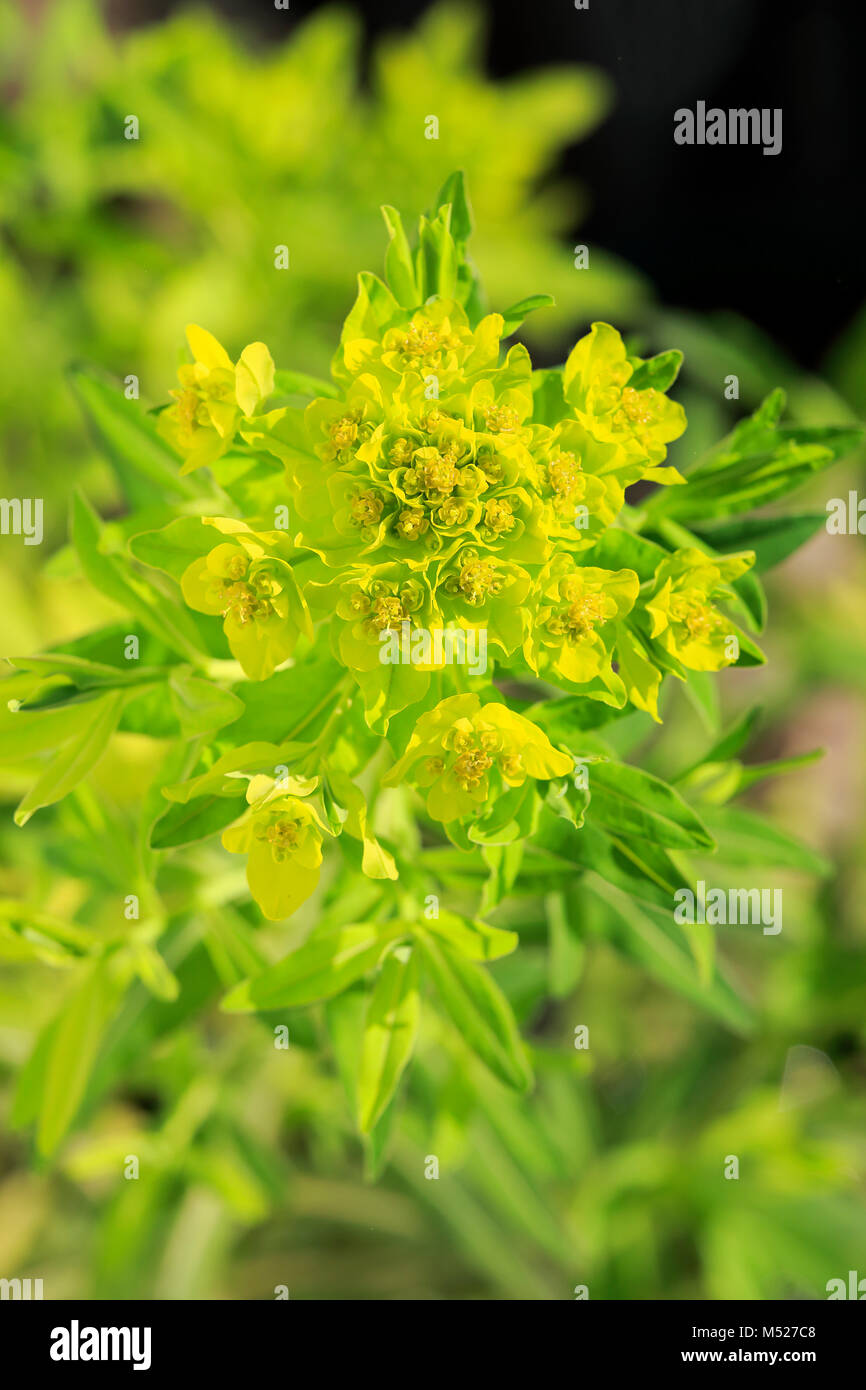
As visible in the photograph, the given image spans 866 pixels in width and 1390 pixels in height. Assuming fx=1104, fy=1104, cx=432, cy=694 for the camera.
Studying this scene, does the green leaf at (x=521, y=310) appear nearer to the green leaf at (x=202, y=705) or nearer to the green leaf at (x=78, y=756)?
the green leaf at (x=202, y=705)

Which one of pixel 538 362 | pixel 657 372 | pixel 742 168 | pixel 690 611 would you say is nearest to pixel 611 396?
pixel 657 372

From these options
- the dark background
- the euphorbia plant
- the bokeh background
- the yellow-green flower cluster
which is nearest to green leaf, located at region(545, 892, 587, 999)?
the bokeh background

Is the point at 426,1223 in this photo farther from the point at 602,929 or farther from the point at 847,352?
the point at 847,352

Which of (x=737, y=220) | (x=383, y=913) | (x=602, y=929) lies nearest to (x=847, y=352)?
(x=737, y=220)

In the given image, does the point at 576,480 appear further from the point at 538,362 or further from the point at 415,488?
the point at 538,362

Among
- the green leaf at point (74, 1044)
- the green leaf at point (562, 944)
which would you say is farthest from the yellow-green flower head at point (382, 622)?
the green leaf at point (74, 1044)

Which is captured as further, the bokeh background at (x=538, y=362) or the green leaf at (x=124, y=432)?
the bokeh background at (x=538, y=362)
